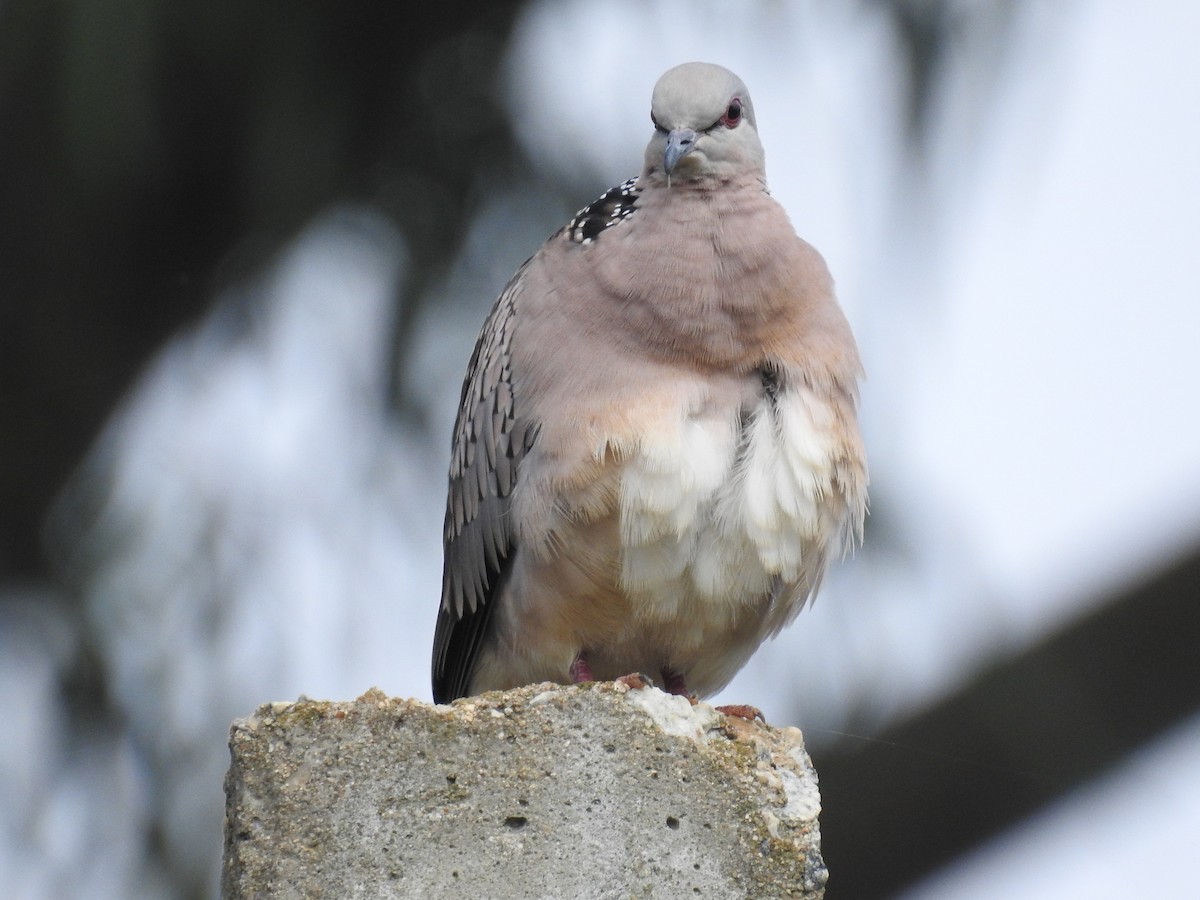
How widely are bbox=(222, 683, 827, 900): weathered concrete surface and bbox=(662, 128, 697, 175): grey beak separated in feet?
6.22

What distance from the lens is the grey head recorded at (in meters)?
4.85

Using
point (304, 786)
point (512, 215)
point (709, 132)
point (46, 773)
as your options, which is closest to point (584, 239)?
point (709, 132)

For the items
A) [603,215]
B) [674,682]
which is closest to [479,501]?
[674,682]

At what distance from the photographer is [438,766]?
124 inches

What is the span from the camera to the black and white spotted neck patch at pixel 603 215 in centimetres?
496

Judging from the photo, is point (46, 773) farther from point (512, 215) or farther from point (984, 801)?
point (984, 801)

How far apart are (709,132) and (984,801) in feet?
6.94

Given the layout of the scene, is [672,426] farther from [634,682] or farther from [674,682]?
[634,682]

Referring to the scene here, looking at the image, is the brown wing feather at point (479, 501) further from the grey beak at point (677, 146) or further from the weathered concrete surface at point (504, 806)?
the weathered concrete surface at point (504, 806)

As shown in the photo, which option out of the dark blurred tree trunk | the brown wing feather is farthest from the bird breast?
the dark blurred tree trunk

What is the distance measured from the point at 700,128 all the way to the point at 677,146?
0.41ft

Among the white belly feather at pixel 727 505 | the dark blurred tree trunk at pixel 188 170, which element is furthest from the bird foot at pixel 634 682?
the dark blurred tree trunk at pixel 188 170

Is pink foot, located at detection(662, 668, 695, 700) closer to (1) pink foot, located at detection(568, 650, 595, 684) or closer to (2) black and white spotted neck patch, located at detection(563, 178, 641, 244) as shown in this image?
(1) pink foot, located at detection(568, 650, 595, 684)

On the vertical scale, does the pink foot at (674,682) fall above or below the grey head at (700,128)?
below
